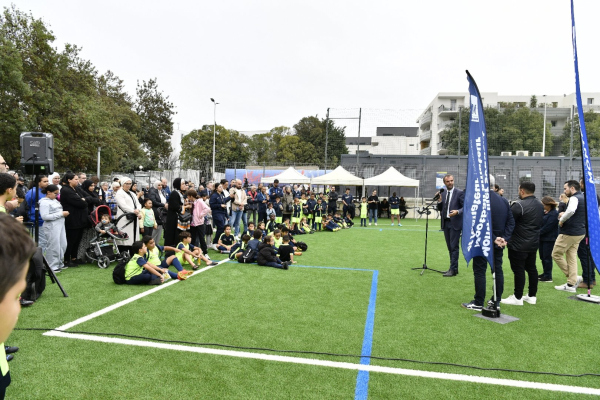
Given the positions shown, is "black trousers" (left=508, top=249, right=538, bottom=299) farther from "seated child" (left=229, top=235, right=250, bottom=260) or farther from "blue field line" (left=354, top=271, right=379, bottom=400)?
"seated child" (left=229, top=235, right=250, bottom=260)

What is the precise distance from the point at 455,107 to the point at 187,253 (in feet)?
184

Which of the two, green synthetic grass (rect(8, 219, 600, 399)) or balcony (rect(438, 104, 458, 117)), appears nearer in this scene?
green synthetic grass (rect(8, 219, 600, 399))

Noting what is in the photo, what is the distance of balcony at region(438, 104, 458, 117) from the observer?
2128 inches

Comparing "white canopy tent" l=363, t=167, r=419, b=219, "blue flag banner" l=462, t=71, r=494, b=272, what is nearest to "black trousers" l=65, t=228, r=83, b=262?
"blue flag banner" l=462, t=71, r=494, b=272

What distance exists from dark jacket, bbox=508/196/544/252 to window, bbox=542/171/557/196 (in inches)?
869

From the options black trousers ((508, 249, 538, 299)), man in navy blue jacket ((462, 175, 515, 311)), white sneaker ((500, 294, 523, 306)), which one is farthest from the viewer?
white sneaker ((500, 294, 523, 306))

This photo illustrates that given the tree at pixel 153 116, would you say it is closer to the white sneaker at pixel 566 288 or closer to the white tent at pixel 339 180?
the white tent at pixel 339 180

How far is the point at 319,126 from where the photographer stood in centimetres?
5809

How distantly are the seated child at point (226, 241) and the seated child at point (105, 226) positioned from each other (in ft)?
8.82

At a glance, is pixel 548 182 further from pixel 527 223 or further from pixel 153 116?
pixel 153 116

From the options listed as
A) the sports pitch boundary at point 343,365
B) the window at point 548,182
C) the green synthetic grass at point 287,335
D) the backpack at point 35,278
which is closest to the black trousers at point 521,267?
the green synthetic grass at point 287,335

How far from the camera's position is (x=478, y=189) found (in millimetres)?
5125

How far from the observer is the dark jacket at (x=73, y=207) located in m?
7.63

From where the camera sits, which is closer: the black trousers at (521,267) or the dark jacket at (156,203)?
the black trousers at (521,267)
